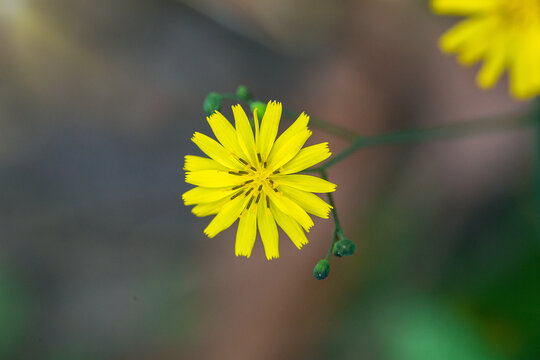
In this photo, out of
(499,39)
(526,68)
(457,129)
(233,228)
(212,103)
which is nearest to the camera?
(212,103)

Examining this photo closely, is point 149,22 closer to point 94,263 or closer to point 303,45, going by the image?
point 303,45

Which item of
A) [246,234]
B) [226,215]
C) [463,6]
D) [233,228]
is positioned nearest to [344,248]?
[246,234]

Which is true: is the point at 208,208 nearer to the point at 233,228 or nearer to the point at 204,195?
the point at 204,195

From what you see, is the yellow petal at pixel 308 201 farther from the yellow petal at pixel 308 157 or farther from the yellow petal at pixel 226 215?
the yellow petal at pixel 226 215

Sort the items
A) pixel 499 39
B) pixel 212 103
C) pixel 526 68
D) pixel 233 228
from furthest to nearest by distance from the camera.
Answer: pixel 233 228, pixel 499 39, pixel 526 68, pixel 212 103

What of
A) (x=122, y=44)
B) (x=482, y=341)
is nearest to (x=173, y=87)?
(x=122, y=44)

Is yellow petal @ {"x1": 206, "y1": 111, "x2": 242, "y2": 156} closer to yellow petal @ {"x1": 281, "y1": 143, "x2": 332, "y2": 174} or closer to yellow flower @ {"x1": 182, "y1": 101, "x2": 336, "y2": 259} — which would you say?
yellow flower @ {"x1": 182, "y1": 101, "x2": 336, "y2": 259}

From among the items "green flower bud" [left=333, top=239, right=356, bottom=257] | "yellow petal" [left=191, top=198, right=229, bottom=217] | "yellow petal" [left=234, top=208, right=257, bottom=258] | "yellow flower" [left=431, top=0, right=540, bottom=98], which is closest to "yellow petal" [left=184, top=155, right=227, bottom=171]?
"yellow petal" [left=191, top=198, right=229, bottom=217]

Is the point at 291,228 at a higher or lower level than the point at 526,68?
lower
